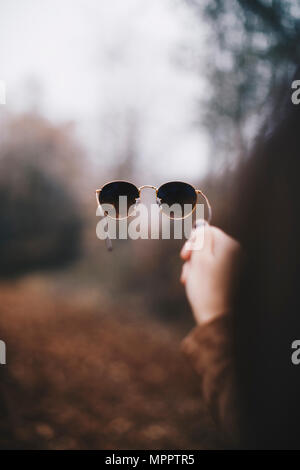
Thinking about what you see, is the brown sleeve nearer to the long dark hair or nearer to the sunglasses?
the long dark hair

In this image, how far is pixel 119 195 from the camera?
2.67 feet

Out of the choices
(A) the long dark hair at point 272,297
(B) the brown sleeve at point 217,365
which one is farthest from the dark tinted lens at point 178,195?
(B) the brown sleeve at point 217,365

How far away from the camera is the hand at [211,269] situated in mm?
884

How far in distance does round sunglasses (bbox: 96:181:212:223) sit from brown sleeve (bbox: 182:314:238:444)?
370 millimetres

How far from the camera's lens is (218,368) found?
0.86m

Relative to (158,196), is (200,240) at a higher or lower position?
lower

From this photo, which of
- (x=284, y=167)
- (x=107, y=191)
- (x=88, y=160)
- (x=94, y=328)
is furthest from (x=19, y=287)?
(x=284, y=167)

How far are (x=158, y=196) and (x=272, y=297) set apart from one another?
467mm

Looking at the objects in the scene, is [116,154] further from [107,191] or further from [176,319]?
[107,191]

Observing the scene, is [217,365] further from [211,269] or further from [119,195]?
[119,195]

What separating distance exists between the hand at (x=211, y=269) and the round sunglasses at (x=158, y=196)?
4.2 inches

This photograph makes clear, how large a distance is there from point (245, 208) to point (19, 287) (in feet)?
9.74

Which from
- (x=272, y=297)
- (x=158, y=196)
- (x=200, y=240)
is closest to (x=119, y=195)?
(x=158, y=196)

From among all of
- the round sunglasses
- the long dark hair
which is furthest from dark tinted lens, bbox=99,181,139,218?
the long dark hair
